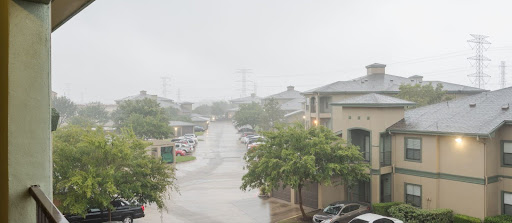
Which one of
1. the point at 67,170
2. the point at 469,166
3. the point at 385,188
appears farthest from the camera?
the point at 385,188

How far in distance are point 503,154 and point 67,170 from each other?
18582 mm

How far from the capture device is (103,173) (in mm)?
15695

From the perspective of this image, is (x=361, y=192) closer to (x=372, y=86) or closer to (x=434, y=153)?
(x=434, y=153)

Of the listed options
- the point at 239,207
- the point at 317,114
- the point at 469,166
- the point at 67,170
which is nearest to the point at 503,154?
the point at 469,166

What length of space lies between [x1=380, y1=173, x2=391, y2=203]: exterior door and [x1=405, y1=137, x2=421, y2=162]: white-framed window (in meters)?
1.56

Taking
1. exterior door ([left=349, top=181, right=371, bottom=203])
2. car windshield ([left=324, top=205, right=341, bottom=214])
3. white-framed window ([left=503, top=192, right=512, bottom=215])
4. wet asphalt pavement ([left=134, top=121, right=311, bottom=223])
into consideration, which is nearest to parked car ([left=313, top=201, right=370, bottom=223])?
car windshield ([left=324, top=205, right=341, bottom=214])

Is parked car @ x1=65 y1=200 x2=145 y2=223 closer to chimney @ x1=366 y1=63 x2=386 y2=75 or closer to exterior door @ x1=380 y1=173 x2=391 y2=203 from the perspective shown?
exterior door @ x1=380 y1=173 x2=391 y2=203

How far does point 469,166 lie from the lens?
18.7 metres

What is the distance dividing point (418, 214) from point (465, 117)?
→ 5312mm

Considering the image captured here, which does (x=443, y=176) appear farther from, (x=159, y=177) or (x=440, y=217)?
(x=159, y=177)

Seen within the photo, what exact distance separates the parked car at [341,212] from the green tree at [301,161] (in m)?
1.25

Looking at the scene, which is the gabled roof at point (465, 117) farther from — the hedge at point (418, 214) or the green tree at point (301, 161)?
the hedge at point (418, 214)

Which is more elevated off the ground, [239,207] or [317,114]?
[317,114]

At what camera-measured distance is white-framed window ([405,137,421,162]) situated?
20734 millimetres
